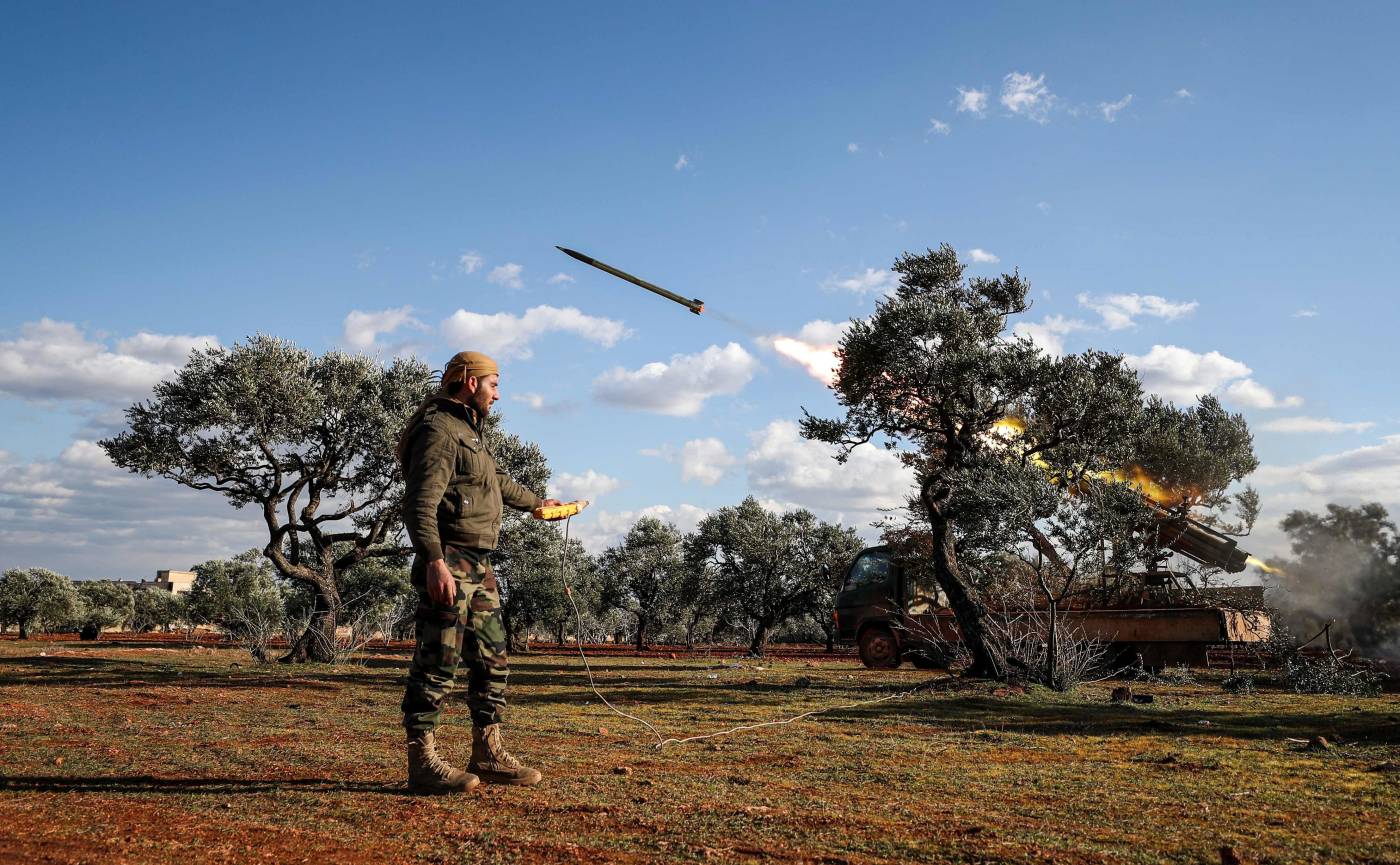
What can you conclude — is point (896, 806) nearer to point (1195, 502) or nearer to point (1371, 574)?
point (1371, 574)

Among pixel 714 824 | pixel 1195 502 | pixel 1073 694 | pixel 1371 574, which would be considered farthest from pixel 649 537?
pixel 714 824

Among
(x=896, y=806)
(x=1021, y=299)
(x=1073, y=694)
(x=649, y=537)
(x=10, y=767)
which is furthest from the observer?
(x=649, y=537)

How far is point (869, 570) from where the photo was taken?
2359 centimetres

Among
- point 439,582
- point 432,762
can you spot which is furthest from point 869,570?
point 439,582

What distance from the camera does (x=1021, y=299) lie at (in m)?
17.3

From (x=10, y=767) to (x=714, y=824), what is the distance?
5.11 metres

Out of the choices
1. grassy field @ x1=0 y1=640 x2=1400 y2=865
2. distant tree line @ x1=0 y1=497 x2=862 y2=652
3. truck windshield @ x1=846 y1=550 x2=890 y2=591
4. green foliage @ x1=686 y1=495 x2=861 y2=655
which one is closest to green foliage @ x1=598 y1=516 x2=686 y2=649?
distant tree line @ x1=0 y1=497 x2=862 y2=652

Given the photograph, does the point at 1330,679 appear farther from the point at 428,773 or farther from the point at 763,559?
the point at 763,559

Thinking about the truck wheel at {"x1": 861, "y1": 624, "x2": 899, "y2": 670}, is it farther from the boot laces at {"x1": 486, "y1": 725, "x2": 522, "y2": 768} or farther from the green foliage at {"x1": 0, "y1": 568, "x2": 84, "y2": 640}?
the green foliage at {"x1": 0, "y1": 568, "x2": 84, "y2": 640}

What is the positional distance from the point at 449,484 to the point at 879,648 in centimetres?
1884

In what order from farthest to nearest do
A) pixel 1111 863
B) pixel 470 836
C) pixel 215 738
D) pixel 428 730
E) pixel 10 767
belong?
pixel 215 738 → pixel 10 767 → pixel 428 730 → pixel 470 836 → pixel 1111 863

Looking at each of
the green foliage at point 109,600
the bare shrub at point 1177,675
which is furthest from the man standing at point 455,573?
the green foliage at point 109,600

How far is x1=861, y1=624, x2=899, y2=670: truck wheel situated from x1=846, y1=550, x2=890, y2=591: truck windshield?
4.12 feet

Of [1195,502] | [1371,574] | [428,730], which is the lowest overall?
[428,730]
